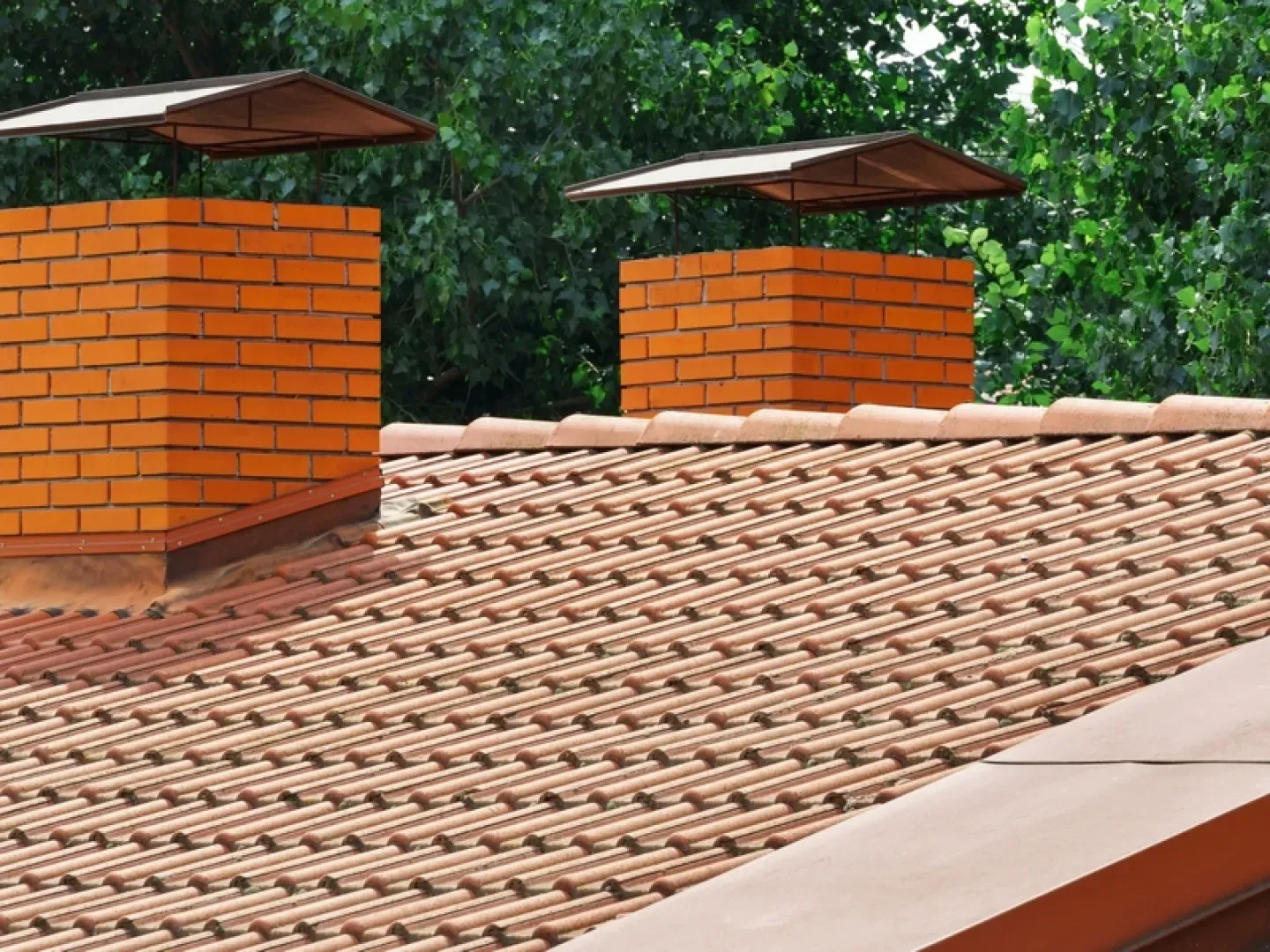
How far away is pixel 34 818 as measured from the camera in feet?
18.8

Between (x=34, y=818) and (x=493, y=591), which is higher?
(x=493, y=591)

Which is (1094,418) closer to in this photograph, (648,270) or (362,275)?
(362,275)

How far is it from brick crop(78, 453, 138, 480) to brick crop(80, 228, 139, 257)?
653 mm

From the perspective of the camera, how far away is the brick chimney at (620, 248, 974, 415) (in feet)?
30.6

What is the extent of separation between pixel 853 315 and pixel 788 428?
6.77 feet

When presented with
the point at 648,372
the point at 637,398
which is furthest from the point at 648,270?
the point at 637,398

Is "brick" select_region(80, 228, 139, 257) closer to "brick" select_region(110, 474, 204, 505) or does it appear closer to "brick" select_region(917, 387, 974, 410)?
"brick" select_region(110, 474, 204, 505)

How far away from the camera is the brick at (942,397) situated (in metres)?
9.80

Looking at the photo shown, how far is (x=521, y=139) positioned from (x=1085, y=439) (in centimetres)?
1250

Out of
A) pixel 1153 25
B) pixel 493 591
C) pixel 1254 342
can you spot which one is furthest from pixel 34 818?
pixel 1153 25

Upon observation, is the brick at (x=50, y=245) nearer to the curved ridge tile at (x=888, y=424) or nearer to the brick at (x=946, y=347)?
the curved ridge tile at (x=888, y=424)

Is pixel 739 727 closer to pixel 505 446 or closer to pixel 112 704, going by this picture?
pixel 112 704

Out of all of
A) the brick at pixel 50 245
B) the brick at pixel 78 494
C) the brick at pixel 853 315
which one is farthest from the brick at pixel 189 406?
the brick at pixel 853 315

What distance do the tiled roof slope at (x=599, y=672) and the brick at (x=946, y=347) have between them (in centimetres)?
214
